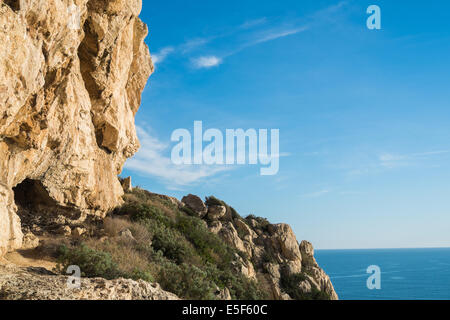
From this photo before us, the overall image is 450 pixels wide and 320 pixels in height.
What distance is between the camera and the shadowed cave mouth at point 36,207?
404 inches

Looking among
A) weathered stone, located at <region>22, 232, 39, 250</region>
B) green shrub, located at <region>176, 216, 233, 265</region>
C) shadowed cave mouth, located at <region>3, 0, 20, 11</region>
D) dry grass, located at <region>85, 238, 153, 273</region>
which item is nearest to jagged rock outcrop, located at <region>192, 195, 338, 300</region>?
green shrub, located at <region>176, 216, 233, 265</region>

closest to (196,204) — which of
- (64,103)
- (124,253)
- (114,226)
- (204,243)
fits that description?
(204,243)

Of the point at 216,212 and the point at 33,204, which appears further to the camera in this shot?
the point at 216,212

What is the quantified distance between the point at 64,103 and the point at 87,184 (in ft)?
9.96

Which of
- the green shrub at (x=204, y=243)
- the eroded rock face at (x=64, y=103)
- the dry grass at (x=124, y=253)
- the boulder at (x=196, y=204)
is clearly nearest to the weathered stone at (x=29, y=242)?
the eroded rock face at (x=64, y=103)

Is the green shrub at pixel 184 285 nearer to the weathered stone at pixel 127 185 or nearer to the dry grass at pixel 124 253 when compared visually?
the dry grass at pixel 124 253

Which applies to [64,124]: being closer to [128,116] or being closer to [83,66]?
[83,66]

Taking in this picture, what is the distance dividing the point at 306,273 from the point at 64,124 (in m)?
15.9

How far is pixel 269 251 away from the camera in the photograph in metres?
20.2

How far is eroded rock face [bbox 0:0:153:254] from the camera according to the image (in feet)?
22.1

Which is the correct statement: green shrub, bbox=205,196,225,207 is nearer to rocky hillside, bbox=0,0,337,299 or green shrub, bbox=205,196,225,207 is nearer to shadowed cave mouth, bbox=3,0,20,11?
rocky hillside, bbox=0,0,337,299

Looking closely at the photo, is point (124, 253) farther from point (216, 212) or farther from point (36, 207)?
point (216, 212)
